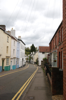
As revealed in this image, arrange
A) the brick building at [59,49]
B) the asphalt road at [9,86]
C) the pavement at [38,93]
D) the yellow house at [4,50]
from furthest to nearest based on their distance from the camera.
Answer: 1. the yellow house at [4,50]
2. the brick building at [59,49]
3. the asphalt road at [9,86]
4. the pavement at [38,93]

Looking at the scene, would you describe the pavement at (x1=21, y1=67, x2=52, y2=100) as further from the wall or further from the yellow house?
the yellow house

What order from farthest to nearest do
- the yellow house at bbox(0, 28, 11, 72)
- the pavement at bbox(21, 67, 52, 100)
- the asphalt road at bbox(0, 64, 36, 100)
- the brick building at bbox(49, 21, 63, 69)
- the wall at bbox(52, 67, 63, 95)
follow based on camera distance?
the yellow house at bbox(0, 28, 11, 72), the brick building at bbox(49, 21, 63, 69), the asphalt road at bbox(0, 64, 36, 100), the wall at bbox(52, 67, 63, 95), the pavement at bbox(21, 67, 52, 100)

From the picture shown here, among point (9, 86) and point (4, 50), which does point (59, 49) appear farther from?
point (4, 50)

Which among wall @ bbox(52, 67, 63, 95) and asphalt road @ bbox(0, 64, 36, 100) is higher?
wall @ bbox(52, 67, 63, 95)

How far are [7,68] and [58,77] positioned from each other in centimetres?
2067

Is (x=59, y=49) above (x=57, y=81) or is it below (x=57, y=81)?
above

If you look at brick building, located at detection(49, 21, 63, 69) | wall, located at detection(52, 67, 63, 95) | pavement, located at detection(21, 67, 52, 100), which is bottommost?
pavement, located at detection(21, 67, 52, 100)

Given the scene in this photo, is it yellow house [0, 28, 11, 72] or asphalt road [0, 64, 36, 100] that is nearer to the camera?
asphalt road [0, 64, 36, 100]

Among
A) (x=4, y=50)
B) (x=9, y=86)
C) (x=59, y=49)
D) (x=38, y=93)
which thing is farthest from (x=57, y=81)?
(x=4, y=50)

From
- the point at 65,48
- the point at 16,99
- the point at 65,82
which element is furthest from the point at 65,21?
the point at 16,99

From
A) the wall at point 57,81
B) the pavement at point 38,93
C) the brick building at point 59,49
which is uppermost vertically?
the brick building at point 59,49

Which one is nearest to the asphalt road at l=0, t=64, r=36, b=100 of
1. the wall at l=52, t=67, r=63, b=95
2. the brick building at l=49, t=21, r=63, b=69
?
the wall at l=52, t=67, r=63, b=95

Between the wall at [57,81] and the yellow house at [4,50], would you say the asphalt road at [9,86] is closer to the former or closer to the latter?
the wall at [57,81]

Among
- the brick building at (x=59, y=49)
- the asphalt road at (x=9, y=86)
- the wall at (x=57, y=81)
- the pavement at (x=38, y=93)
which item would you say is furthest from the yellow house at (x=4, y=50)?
the wall at (x=57, y=81)
